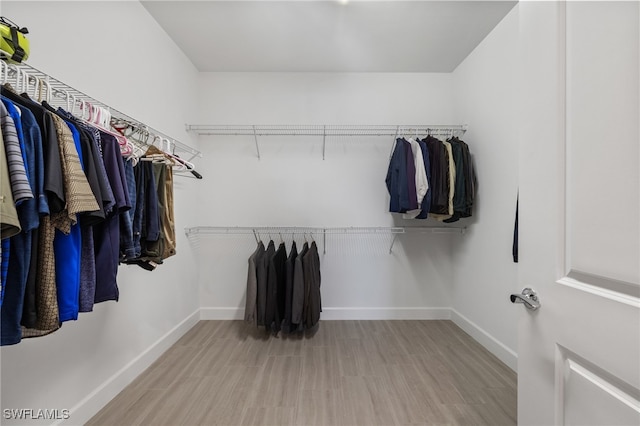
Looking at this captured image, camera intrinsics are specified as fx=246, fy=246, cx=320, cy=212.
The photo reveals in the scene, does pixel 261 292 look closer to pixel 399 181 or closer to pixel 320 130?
pixel 399 181

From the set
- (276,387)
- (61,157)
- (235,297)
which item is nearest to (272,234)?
(235,297)

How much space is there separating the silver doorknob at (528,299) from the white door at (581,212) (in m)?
0.02

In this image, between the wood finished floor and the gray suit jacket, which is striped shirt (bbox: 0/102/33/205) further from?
the gray suit jacket

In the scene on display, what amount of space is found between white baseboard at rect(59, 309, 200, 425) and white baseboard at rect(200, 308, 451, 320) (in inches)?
15.1

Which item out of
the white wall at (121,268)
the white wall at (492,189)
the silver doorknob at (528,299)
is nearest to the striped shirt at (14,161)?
the white wall at (121,268)

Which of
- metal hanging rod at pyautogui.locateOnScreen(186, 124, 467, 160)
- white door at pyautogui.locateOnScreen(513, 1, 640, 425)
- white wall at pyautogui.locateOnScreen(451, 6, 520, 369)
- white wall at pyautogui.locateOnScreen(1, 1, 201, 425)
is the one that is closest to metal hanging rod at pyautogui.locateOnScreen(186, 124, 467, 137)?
metal hanging rod at pyautogui.locateOnScreen(186, 124, 467, 160)

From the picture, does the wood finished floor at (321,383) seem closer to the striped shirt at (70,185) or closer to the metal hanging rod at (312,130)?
the striped shirt at (70,185)

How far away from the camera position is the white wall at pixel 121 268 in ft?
3.72

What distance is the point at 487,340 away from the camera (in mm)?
2035

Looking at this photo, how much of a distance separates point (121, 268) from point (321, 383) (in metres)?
1.50

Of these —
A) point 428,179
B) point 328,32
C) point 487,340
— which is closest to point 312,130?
point 328,32

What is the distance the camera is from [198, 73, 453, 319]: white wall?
2.64 meters

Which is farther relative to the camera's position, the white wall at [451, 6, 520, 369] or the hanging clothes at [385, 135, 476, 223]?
the hanging clothes at [385, 135, 476, 223]

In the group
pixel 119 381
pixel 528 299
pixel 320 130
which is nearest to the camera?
pixel 528 299
